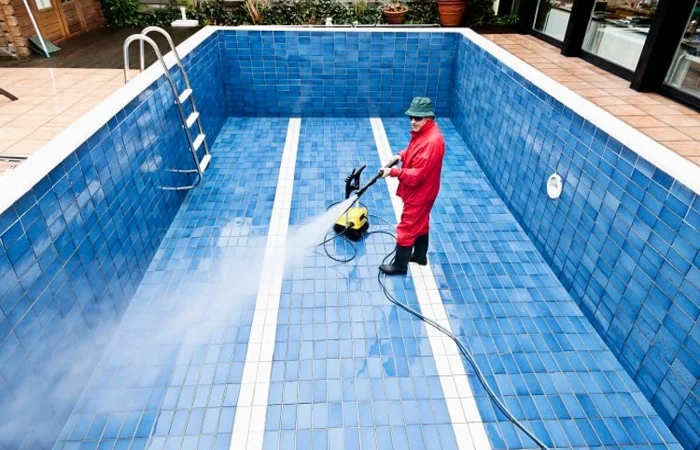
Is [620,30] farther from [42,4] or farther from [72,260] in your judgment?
[42,4]

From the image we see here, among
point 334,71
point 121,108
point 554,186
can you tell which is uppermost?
point 121,108

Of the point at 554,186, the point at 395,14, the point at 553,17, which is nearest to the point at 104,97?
the point at 554,186

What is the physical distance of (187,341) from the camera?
3812 millimetres

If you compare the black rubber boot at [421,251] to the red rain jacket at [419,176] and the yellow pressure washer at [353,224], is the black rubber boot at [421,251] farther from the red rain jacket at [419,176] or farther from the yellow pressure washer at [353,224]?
the yellow pressure washer at [353,224]

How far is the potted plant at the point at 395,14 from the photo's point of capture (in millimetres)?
9539

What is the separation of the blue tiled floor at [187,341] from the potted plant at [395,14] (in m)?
5.93

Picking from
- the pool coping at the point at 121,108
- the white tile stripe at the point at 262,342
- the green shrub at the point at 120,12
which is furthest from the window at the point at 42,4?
the white tile stripe at the point at 262,342

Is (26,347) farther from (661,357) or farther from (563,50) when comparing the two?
(563,50)

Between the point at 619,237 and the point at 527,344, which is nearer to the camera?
the point at 619,237

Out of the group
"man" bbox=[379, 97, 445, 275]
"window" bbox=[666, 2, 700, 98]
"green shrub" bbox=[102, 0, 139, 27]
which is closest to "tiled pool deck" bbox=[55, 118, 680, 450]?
"man" bbox=[379, 97, 445, 275]

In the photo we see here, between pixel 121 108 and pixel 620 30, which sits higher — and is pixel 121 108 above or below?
below

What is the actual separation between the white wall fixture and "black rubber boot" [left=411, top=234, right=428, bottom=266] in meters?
1.45

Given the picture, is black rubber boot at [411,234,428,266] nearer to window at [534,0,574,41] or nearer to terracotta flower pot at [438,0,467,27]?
window at [534,0,574,41]

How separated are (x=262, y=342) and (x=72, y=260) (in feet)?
5.41
